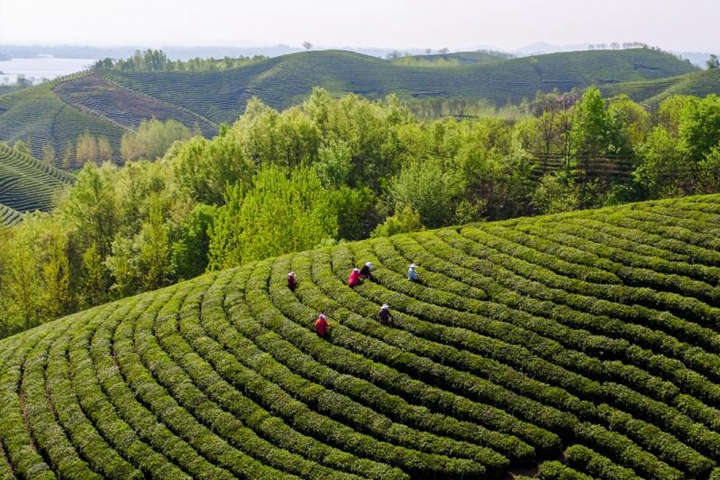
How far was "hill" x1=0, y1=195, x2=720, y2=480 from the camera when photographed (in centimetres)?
2364

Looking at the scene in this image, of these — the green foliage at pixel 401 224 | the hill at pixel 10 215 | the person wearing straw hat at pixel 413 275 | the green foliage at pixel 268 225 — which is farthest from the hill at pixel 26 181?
the person wearing straw hat at pixel 413 275

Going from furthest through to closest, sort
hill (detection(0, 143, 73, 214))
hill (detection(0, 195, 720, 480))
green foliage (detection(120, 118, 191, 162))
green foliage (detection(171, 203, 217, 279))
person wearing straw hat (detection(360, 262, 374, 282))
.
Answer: green foliage (detection(120, 118, 191, 162)) → hill (detection(0, 143, 73, 214)) → green foliage (detection(171, 203, 217, 279)) → person wearing straw hat (detection(360, 262, 374, 282)) → hill (detection(0, 195, 720, 480))

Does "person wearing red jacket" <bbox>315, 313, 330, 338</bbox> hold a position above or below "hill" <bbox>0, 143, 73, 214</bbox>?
above

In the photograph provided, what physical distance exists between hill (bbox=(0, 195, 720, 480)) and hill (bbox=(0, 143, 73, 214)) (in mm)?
117363

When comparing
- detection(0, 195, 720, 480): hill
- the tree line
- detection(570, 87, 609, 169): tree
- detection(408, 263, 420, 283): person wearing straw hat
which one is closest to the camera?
detection(0, 195, 720, 480): hill

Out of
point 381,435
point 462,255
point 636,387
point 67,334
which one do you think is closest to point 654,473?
point 636,387

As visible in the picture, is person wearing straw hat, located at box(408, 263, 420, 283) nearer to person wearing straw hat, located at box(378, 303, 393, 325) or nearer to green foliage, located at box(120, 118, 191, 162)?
person wearing straw hat, located at box(378, 303, 393, 325)

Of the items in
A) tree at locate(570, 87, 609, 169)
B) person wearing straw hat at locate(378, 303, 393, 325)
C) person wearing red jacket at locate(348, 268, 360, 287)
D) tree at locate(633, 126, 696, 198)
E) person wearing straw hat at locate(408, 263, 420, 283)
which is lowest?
person wearing straw hat at locate(378, 303, 393, 325)

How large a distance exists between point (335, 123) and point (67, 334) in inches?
1955

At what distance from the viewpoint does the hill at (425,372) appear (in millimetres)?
23641

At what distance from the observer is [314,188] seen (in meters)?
60.6

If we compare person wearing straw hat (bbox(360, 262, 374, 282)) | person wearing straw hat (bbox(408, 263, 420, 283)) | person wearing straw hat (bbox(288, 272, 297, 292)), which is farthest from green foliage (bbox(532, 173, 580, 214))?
person wearing straw hat (bbox(288, 272, 297, 292))

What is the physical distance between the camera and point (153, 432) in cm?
2727

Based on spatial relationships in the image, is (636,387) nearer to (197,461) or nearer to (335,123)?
(197,461)
